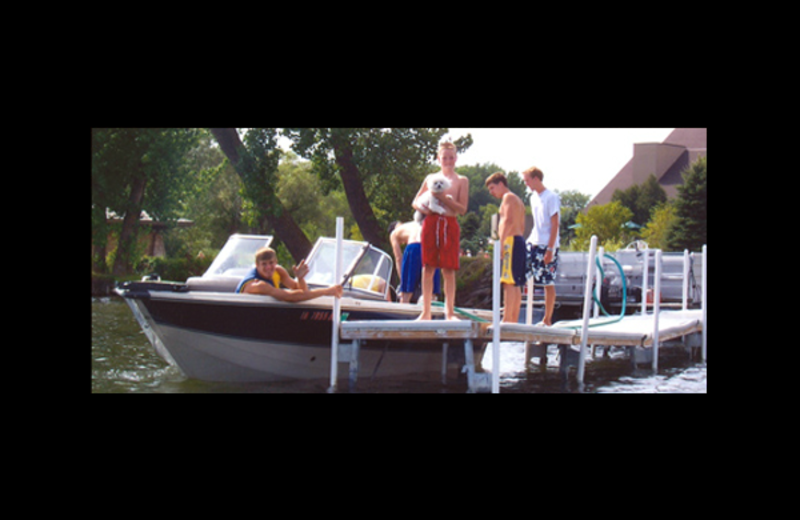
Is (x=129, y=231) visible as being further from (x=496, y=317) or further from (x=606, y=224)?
(x=496, y=317)

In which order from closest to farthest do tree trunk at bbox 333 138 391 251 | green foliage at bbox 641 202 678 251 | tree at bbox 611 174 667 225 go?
tree trunk at bbox 333 138 391 251 < green foliage at bbox 641 202 678 251 < tree at bbox 611 174 667 225

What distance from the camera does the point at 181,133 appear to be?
32406 mm

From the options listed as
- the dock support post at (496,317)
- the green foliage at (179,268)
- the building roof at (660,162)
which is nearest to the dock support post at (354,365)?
the dock support post at (496,317)

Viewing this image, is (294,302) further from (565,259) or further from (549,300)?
(565,259)

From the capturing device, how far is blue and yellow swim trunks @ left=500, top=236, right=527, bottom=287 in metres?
8.12

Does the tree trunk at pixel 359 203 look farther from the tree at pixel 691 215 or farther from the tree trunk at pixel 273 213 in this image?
the tree at pixel 691 215

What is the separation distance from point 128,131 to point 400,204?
1588 cm

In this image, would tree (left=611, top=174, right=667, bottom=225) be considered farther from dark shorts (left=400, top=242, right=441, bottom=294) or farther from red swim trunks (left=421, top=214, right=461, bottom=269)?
red swim trunks (left=421, top=214, right=461, bottom=269)

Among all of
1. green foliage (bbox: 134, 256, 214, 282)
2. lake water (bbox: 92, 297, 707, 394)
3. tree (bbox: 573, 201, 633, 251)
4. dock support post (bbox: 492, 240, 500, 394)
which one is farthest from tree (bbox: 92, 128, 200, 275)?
dock support post (bbox: 492, 240, 500, 394)

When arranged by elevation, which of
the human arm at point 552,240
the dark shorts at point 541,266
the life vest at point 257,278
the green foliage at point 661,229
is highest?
the green foliage at point 661,229

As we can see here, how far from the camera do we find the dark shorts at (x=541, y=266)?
8734mm

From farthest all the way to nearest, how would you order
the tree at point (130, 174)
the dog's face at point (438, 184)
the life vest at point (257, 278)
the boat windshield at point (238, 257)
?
the tree at point (130, 174), the boat windshield at point (238, 257), the life vest at point (257, 278), the dog's face at point (438, 184)

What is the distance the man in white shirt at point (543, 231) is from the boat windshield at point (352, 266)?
2.23 meters

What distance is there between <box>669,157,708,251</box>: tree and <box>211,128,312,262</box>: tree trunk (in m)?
22.9
